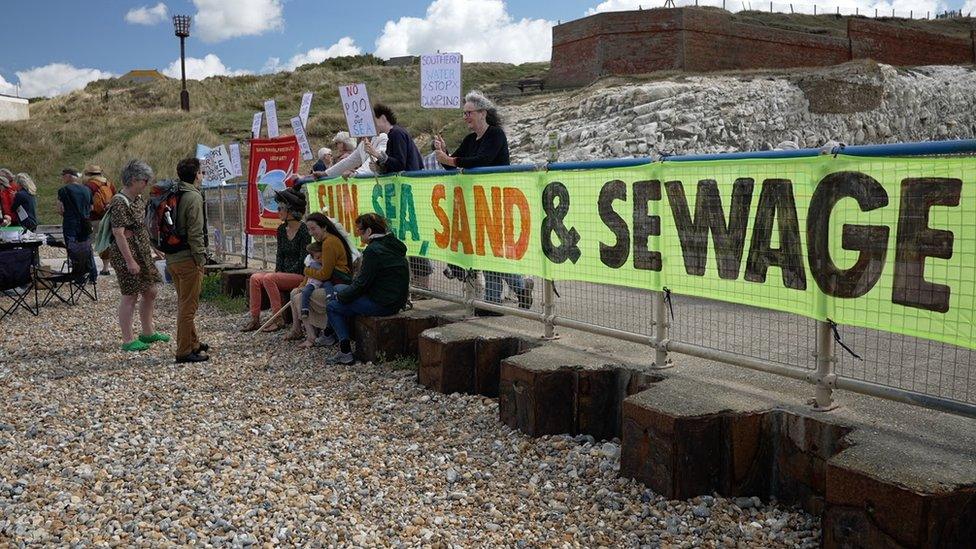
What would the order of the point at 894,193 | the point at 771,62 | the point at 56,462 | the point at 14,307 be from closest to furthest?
the point at 894,193, the point at 56,462, the point at 14,307, the point at 771,62

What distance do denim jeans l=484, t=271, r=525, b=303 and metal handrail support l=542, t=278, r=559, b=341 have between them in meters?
0.54

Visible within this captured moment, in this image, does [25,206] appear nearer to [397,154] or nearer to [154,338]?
[154,338]

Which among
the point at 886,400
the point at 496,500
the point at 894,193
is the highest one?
the point at 894,193

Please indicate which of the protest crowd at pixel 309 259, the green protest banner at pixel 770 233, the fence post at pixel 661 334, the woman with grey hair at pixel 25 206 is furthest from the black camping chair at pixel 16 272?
the fence post at pixel 661 334

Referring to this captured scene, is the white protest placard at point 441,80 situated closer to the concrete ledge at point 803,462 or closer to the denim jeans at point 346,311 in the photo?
the denim jeans at point 346,311

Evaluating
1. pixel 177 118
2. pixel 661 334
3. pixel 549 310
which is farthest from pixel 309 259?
pixel 177 118

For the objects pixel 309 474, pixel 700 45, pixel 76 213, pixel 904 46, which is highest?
pixel 904 46

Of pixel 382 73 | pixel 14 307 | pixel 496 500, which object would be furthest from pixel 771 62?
pixel 496 500

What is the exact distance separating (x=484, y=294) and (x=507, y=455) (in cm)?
232

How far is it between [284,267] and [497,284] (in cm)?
353

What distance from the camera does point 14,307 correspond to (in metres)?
10.7

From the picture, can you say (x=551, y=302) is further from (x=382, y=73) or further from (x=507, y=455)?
(x=382, y=73)

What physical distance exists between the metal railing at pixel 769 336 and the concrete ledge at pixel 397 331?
316 millimetres

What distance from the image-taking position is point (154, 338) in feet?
28.0
